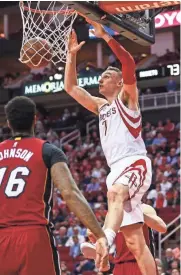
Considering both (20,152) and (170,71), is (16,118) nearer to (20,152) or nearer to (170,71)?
(20,152)

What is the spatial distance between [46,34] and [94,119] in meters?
17.2

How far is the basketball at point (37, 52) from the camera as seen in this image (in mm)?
6883

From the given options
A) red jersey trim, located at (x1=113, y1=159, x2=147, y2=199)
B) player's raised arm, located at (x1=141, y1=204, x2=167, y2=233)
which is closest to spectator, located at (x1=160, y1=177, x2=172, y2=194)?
player's raised arm, located at (x1=141, y1=204, x2=167, y2=233)

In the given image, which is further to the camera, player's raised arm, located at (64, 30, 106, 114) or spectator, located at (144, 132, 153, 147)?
spectator, located at (144, 132, 153, 147)

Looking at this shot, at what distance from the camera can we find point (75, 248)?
1477 centimetres

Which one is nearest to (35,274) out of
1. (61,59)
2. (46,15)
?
(61,59)

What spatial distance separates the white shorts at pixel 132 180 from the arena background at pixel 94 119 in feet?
20.8

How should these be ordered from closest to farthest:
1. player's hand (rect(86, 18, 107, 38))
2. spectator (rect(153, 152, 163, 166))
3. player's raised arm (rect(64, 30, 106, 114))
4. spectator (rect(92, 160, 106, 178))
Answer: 1. player's hand (rect(86, 18, 107, 38))
2. player's raised arm (rect(64, 30, 106, 114))
3. spectator (rect(153, 152, 163, 166))
4. spectator (rect(92, 160, 106, 178))

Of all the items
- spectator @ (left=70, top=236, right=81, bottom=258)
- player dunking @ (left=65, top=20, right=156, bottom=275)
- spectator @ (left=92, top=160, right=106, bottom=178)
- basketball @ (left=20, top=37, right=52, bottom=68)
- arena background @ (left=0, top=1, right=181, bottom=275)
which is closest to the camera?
player dunking @ (left=65, top=20, right=156, bottom=275)

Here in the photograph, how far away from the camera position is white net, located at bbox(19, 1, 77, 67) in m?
6.93

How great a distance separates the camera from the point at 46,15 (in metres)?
8.27

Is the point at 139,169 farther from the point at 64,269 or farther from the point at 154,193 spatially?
the point at 154,193

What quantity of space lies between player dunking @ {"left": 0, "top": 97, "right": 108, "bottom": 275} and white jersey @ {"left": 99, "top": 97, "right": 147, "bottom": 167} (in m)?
1.74

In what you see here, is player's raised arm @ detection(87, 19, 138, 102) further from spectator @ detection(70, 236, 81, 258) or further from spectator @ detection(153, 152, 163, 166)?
spectator @ detection(153, 152, 163, 166)
